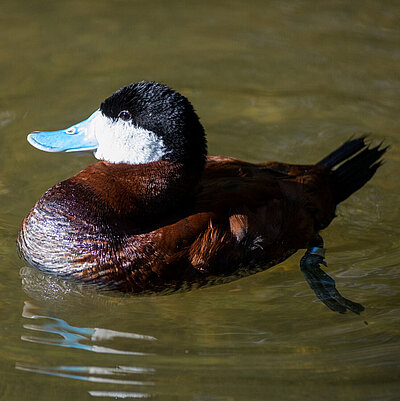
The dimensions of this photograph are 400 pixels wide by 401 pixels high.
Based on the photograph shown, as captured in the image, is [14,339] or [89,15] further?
[89,15]

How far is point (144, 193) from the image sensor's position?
3.71 meters

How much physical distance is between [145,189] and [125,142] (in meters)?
0.29

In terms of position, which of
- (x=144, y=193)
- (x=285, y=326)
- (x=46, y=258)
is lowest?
(x=285, y=326)

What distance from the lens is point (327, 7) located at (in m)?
7.11

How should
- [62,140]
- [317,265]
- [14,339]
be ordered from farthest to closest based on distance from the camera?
[317,265], [62,140], [14,339]

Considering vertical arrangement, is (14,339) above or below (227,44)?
below

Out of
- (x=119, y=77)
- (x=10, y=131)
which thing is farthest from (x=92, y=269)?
(x=119, y=77)

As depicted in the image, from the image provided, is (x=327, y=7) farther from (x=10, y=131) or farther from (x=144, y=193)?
(x=144, y=193)

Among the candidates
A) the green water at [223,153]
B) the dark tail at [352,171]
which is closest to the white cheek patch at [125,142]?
the green water at [223,153]

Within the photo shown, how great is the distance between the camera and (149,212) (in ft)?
12.3

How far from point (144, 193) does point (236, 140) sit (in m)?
1.83

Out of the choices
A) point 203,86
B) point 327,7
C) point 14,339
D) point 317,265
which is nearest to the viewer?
point 14,339

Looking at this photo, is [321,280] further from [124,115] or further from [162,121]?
[124,115]

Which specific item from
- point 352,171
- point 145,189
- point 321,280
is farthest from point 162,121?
point 352,171
